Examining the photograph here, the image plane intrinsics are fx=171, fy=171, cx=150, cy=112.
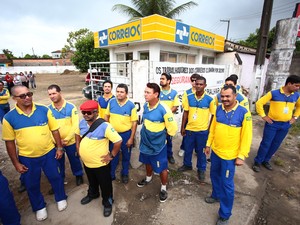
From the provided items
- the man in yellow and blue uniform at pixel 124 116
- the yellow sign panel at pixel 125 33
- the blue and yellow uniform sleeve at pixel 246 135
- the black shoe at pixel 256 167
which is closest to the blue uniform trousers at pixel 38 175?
the man in yellow and blue uniform at pixel 124 116

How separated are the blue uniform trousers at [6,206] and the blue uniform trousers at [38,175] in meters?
0.23

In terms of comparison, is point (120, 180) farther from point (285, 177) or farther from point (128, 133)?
point (285, 177)

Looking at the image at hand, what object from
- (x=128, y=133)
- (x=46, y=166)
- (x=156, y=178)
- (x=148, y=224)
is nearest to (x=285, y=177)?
(x=156, y=178)

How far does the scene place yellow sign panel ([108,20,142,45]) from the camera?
24.8 feet

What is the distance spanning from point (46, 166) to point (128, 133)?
1.35 m

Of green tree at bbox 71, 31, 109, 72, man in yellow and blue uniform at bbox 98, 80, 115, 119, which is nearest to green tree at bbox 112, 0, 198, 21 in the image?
green tree at bbox 71, 31, 109, 72

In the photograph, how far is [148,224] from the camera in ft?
8.05

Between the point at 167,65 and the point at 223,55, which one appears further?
the point at 223,55

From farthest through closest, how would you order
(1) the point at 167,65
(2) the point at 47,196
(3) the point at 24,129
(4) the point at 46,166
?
(1) the point at 167,65 → (2) the point at 47,196 → (4) the point at 46,166 → (3) the point at 24,129

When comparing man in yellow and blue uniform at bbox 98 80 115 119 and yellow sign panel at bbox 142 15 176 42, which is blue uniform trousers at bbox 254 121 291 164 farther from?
yellow sign panel at bbox 142 15 176 42

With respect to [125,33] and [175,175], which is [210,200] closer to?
[175,175]

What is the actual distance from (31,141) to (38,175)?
534mm

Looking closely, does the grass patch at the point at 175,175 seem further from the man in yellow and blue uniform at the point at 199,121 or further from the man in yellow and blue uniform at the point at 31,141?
the man in yellow and blue uniform at the point at 31,141

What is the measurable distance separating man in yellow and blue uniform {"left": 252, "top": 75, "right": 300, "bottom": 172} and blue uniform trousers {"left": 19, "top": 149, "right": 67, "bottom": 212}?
3.91m
